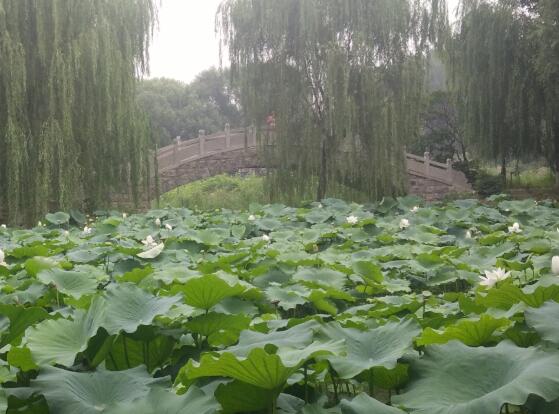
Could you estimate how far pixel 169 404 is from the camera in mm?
1039

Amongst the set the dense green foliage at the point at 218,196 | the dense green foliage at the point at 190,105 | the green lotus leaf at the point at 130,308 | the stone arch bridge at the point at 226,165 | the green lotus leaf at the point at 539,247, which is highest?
the dense green foliage at the point at 190,105

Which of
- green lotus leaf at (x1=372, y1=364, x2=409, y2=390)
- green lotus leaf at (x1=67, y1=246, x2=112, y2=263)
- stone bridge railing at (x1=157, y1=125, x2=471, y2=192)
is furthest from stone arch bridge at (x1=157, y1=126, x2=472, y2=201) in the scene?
green lotus leaf at (x1=372, y1=364, x2=409, y2=390)

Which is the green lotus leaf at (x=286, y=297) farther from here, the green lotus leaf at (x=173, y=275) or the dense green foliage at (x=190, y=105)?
the dense green foliage at (x=190, y=105)

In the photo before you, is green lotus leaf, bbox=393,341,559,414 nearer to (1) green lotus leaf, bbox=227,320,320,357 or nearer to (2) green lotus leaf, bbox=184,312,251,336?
(1) green lotus leaf, bbox=227,320,320,357

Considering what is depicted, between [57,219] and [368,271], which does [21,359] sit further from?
[57,219]

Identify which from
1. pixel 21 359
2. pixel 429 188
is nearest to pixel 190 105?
pixel 429 188

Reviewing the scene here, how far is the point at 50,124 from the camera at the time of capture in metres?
8.76

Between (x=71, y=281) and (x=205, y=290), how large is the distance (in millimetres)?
898

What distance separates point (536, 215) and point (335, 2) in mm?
7327

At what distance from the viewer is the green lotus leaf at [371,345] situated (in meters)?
1.18

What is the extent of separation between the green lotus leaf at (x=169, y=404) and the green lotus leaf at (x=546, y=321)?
0.65 meters

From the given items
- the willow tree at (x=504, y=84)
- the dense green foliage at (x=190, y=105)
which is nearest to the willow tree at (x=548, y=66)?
the willow tree at (x=504, y=84)

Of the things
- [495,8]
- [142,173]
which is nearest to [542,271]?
[142,173]

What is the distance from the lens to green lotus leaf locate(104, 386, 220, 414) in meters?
1.01
